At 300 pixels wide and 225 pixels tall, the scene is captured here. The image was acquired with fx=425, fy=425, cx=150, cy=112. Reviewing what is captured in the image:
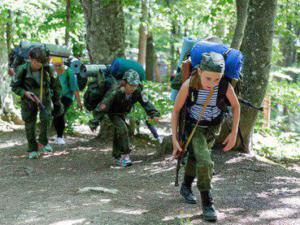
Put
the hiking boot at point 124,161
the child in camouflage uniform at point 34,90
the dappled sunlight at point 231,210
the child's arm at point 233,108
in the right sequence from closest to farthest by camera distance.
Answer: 1. the child's arm at point 233,108
2. the dappled sunlight at point 231,210
3. the hiking boot at point 124,161
4. the child in camouflage uniform at point 34,90

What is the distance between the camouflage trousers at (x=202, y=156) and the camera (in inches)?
175

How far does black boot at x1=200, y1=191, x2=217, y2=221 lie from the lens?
173 inches

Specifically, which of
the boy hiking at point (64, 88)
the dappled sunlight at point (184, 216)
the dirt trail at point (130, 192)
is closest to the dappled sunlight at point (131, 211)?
the dirt trail at point (130, 192)

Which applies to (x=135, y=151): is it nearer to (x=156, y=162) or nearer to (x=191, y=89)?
(x=156, y=162)

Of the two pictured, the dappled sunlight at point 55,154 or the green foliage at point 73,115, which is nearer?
the dappled sunlight at point 55,154

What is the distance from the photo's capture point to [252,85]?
7.42m

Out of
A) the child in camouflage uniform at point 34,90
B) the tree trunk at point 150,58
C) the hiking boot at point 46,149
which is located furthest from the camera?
the tree trunk at point 150,58

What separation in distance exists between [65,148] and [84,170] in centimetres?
189

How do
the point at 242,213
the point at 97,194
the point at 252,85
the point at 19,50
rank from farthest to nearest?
the point at 19,50 → the point at 252,85 → the point at 97,194 → the point at 242,213

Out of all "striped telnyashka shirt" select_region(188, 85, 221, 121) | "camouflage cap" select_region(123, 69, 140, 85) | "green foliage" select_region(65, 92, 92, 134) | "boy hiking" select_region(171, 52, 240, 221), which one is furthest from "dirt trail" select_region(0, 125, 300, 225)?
"green foliage" select_region(65, 92, 92, 134)

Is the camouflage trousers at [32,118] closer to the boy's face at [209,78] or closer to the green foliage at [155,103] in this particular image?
the green foliage at [155,103]

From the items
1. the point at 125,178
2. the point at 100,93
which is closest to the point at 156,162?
the point at 125,178

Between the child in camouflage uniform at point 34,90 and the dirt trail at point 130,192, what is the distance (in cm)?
56

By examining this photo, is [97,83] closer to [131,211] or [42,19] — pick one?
[131,211]
